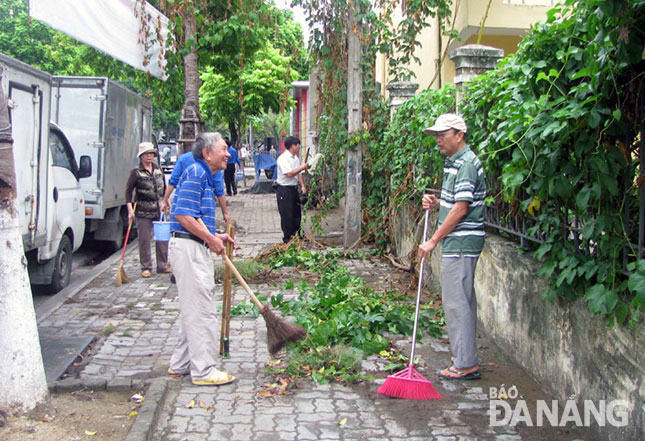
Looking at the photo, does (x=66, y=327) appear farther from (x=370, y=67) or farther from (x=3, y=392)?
(x=370, y=67)

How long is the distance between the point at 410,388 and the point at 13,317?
2672mm

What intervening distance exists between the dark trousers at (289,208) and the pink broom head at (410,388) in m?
6.25

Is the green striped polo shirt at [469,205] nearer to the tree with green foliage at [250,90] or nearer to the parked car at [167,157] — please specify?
the parked car at [167,157]

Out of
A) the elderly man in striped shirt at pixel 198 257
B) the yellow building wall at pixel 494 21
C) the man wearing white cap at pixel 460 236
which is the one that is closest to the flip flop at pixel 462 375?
the man wearing white cap at pixel 460 236

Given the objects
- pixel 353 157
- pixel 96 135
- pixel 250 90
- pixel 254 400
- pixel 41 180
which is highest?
pixel 250 90

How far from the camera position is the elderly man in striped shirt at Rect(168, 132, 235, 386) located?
188 inches

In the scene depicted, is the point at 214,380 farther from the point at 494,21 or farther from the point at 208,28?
the point at 494,21

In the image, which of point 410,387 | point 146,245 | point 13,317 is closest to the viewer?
point 13,317

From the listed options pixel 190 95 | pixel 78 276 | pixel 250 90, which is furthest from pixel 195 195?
pixel 250 90

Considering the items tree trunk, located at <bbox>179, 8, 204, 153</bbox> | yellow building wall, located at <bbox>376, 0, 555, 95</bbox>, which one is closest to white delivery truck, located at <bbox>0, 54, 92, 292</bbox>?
tree trunk, located at <bbox>179, 8, 204, 153</bbox>

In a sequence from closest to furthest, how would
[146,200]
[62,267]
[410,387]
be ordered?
[410,387]
[62,267]
[146,200]

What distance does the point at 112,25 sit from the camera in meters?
9.87

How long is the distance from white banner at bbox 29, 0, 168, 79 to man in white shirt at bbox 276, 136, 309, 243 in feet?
9.63

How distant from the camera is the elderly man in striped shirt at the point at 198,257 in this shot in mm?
4781
